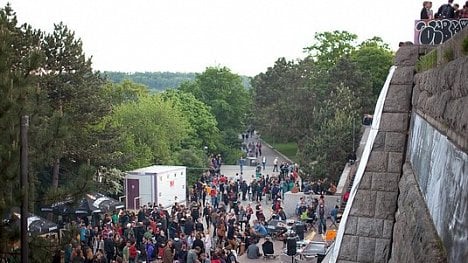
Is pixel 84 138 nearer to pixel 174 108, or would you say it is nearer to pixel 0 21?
pixel 0 21

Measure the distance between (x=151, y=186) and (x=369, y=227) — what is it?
72.8 ft

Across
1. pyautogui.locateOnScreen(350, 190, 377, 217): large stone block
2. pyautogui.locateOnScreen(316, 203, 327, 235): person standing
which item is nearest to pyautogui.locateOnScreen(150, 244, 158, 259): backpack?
pyautogui.locateOnScreen(316, 203, 327, 235): person standing

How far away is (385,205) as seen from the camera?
681 centimetres

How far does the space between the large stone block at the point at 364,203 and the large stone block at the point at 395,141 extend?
0.55m

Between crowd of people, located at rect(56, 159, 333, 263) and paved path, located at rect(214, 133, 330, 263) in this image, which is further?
paved path, located at rect(214, 133, 330, 263)

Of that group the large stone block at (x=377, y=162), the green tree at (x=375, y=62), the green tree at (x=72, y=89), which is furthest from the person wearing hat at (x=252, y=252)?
the green tree at (x=375, y=62)

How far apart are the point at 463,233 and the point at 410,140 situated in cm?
402

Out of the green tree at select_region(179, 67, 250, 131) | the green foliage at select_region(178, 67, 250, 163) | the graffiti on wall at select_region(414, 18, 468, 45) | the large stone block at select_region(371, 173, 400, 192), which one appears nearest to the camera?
the large stone block at select_region(371, 173, 400, 192)

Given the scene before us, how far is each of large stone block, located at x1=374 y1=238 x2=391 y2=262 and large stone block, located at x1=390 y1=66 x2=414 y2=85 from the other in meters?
1.88

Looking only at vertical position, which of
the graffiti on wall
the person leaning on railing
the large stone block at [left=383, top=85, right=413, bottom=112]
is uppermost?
the person leaning on railing

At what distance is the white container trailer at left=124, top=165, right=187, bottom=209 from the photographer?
2836cm

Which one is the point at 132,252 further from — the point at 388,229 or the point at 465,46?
the point at 465,46

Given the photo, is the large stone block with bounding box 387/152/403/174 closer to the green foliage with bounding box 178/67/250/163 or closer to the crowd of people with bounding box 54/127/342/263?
the crowd of people with bounding box 54/127/342/263

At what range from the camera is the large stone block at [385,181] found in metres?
6.87
